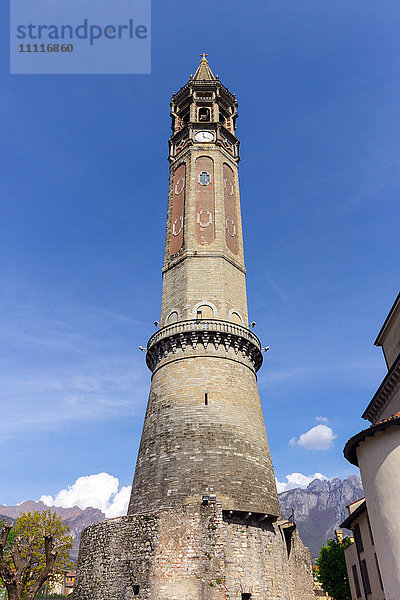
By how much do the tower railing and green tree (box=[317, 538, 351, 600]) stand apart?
26.4 m

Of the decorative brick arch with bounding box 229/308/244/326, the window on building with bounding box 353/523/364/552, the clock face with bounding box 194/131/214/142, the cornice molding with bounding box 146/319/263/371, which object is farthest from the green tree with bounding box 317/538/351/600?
the clock face with bounding box 194/131/214/142

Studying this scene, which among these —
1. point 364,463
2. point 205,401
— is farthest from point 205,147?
point 364,463

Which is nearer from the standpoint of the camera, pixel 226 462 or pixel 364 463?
pixel 364 463

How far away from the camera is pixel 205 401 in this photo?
86.7 feet

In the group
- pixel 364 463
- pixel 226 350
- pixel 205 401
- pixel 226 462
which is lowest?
pixel 364 463

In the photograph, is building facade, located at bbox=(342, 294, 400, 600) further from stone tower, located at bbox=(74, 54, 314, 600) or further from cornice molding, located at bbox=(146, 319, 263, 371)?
cornice molding, located at bbox=(146, 319, 263, 371)

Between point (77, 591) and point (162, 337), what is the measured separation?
14555 millimetres

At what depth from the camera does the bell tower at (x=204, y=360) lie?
24234mm

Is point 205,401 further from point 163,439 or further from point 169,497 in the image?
point 169,497

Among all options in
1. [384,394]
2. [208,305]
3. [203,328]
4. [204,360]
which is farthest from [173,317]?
[384,394]

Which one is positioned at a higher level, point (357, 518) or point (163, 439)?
point (163, 439)

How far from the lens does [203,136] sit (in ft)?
128

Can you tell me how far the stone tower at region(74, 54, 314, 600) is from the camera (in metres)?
20.6

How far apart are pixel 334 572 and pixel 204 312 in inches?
1166
